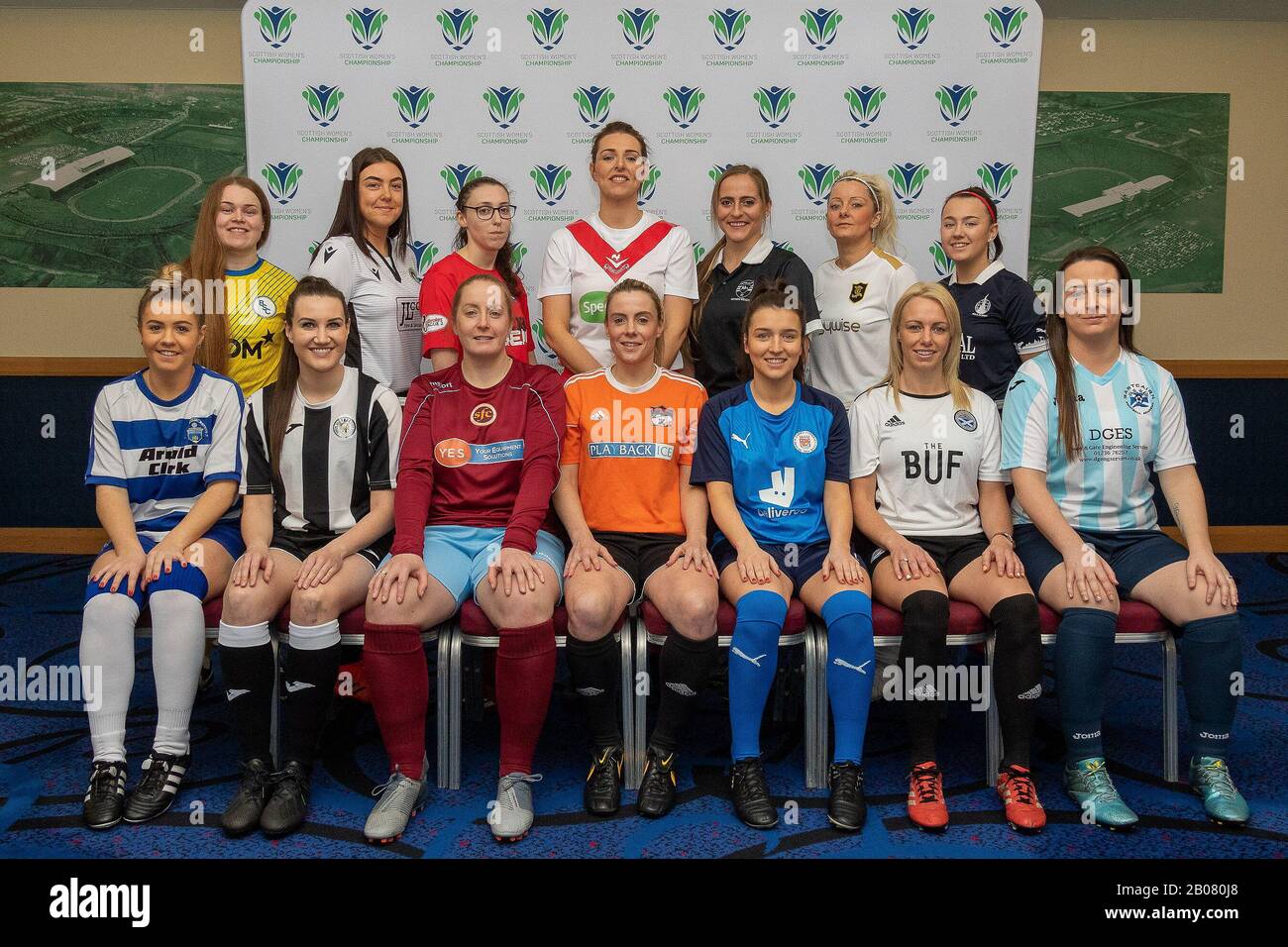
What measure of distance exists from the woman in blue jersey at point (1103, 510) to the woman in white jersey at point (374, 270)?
1766mm

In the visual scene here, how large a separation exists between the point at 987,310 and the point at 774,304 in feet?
2.51

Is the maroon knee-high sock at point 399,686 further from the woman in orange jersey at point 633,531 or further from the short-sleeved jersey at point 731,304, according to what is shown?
the short-sleeved jersey at point 731,304

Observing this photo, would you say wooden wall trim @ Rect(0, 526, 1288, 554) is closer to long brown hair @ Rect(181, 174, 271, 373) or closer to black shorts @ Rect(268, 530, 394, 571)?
long brown hair @ Rect(181, 174, 271, 373)

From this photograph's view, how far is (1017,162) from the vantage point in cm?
424

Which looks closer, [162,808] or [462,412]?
[162,808]

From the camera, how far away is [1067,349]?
8.63 feet

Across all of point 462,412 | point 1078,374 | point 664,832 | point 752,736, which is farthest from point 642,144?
point 664,832

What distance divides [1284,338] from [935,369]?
372 centimetres

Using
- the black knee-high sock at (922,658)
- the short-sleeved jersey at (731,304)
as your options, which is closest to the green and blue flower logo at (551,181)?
the short-sleeved jersey at (731,304)

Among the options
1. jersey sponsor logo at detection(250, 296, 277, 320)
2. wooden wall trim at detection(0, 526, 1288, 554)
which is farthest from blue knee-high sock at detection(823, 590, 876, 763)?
wooden wall trim at detection(0, 526, 1288, 554)

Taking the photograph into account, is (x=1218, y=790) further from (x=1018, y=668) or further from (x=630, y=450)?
(x=630, y=450)

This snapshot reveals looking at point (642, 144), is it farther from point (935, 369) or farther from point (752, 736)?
point (752, 736)

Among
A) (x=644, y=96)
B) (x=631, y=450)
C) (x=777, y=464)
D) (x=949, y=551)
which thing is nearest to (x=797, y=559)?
(x=777, y=464)

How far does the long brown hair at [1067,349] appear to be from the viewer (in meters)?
2.56
